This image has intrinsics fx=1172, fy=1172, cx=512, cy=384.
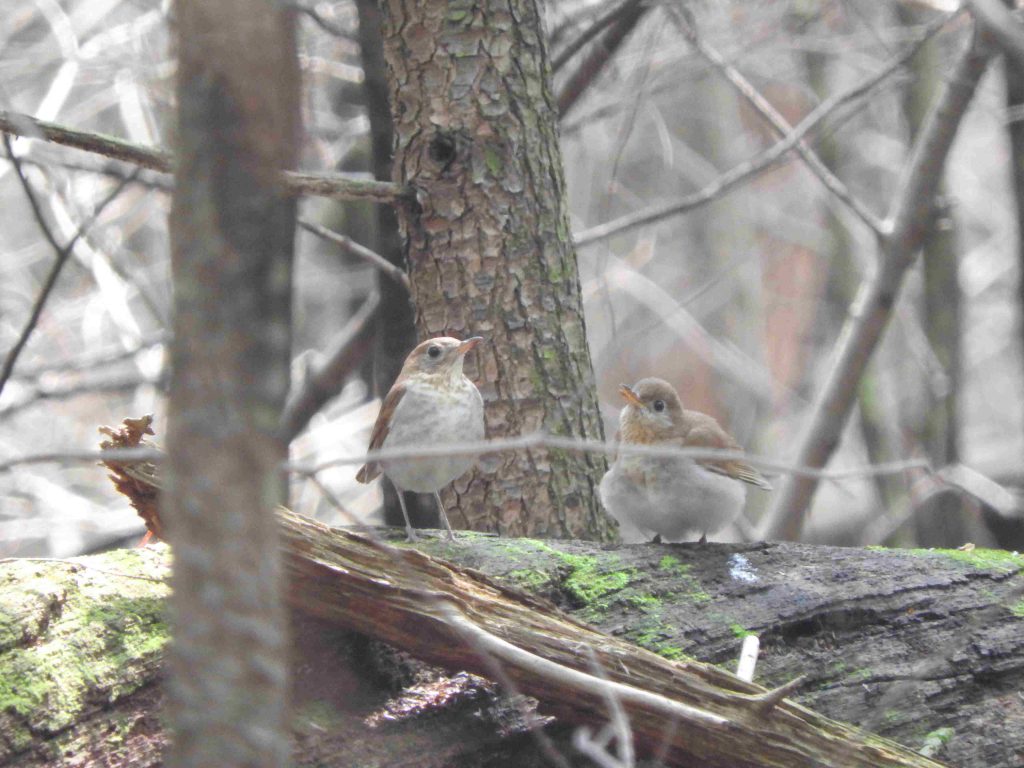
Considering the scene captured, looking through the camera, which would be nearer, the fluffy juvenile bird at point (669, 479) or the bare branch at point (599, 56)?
the fluffy juvenile bird at point (669, 479)

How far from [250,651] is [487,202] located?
9.83ft

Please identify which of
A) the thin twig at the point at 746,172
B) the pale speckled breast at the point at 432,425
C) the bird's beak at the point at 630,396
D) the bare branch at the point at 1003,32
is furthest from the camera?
the thin twig at the point at 746,172

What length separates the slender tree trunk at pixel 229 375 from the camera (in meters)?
1.48

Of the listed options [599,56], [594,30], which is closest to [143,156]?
[594,30]

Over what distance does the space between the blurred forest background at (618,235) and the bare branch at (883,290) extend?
30 centimetres

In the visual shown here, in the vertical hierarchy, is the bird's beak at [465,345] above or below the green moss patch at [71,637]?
above

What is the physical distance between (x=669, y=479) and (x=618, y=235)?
5.82 meters

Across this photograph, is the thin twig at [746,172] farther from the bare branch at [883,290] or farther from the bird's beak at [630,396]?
the bird's beak at [630,396]

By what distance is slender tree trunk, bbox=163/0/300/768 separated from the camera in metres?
1.48

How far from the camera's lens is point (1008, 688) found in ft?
11.5

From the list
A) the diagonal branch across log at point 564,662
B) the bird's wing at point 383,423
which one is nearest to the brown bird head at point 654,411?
Answer: the bird's wing at point 383,423

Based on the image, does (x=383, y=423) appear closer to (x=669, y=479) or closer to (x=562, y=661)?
(x=669, y=479)

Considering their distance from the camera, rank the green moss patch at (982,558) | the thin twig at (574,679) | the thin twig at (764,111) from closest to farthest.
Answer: the thin twig at (574,679)
the green moss patch at (982,558)
the thin twig at (764,111)

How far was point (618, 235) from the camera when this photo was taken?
9.48 meters
